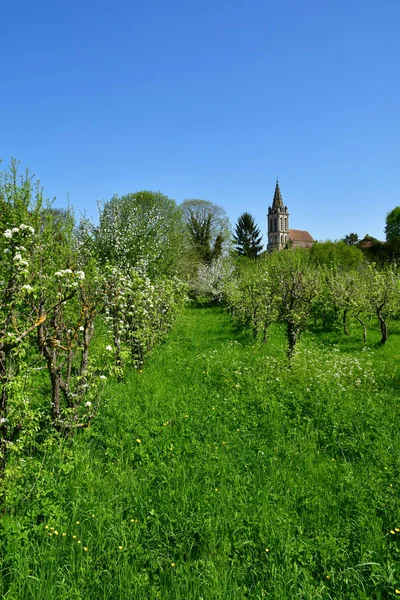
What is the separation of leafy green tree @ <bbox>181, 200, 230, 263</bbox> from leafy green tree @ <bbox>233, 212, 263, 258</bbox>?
29.9 feet

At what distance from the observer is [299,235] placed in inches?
3669

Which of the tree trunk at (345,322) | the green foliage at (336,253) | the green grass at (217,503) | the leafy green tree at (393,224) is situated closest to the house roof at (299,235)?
the leafy green tree at (393,224)

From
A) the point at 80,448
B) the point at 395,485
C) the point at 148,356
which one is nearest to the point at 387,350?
the point at 148,356

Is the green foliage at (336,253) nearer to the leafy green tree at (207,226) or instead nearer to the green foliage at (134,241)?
the leafy green tree at (207,226)

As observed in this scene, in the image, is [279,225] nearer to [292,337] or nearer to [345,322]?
[345,322]

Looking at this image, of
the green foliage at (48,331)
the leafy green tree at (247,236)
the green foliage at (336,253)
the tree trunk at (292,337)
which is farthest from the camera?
the leafy green tree at (247,236)

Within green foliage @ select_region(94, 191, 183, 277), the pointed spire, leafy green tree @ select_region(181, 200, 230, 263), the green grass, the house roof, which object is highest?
the pointed spire

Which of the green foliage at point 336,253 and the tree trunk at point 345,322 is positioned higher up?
the green foliage at point 336,253

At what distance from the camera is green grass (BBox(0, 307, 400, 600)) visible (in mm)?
2988

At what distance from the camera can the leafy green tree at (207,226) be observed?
124ft

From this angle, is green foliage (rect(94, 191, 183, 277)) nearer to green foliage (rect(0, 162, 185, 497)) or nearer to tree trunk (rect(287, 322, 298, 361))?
green foliage (rect(0, 162, 185, 497))

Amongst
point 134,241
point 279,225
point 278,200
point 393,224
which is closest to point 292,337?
point 134,241

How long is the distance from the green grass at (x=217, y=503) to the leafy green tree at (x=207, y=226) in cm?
3174

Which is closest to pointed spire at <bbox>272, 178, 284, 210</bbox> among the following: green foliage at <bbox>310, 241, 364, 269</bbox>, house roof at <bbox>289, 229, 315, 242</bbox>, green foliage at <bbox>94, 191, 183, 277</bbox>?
house roof at <bbox>289, 229, 315, 242</bbox>
